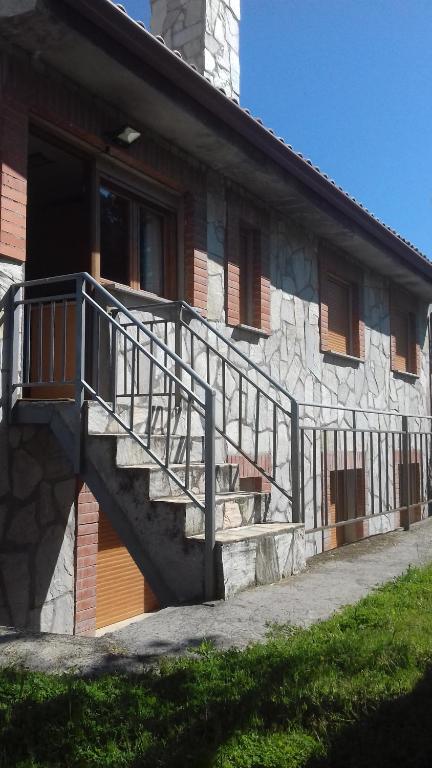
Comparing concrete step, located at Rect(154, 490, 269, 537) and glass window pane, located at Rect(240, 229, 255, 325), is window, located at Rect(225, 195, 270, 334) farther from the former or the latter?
concrete step, located at Rect(154, 490, 269, 537)

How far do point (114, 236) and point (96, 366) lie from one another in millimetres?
1516

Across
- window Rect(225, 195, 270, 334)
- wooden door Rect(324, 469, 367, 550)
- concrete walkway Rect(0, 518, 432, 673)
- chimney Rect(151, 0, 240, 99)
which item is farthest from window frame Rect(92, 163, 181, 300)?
wooden door Rect(324, 469, 367, 550)

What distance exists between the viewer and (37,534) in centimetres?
587

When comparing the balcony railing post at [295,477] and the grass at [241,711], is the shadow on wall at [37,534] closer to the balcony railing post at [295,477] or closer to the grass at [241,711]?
the balcony railing post at [295,477]

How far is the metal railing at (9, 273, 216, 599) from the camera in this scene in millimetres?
4871

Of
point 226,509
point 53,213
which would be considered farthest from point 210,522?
point 53,213

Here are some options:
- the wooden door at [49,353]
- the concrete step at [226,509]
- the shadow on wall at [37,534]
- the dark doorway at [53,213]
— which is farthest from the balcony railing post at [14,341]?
the dark doorway at [53,213]

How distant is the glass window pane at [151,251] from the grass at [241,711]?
4.47 m

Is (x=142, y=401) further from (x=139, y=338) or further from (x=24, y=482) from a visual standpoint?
(x=24, y=482)

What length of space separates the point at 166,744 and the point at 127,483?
2.34m

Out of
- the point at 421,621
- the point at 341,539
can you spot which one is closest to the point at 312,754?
the point at 421,621

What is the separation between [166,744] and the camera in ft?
9.09

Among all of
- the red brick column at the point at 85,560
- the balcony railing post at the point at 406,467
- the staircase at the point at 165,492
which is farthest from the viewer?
the balcony railing post at the point at 406,467

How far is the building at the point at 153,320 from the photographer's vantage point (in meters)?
5.11
